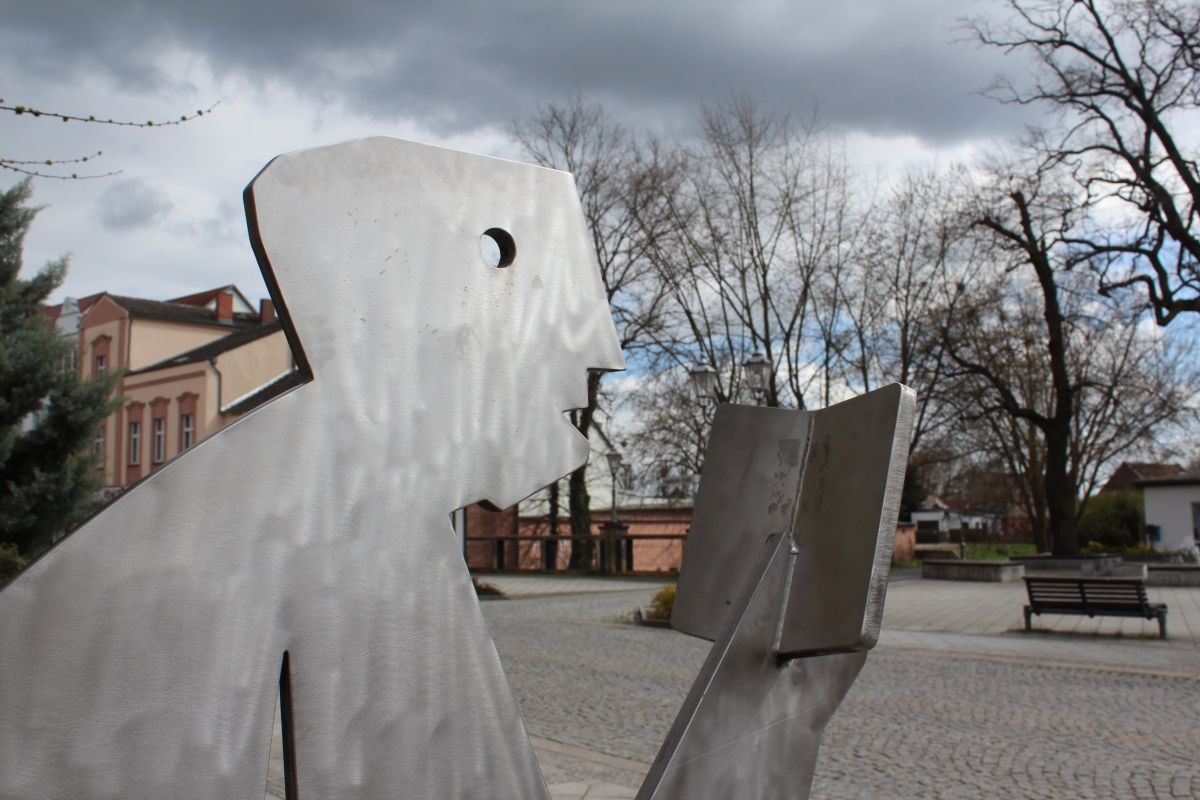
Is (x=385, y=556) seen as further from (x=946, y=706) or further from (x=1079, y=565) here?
(x=1079, y=565)

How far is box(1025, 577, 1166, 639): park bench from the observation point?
540 inches

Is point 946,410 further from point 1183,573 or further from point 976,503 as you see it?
point 976,503

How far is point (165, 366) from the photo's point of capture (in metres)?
39.8

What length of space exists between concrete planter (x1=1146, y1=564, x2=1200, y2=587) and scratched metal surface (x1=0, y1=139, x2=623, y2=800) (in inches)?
1025

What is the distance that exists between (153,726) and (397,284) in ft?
3.51

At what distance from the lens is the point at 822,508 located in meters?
3.03

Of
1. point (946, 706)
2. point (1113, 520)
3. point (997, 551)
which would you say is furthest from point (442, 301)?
point (1113, 520)

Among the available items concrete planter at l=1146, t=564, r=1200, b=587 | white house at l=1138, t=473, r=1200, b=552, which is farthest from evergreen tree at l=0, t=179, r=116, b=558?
white house at l=1138, t=473, r=1200, b=552

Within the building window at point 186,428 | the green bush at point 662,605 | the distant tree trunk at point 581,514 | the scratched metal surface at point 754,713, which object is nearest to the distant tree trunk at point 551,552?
the distant tree trunk at point 581,514

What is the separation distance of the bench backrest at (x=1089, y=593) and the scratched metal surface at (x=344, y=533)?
13113mm

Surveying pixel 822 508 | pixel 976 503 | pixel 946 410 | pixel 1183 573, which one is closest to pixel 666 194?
pixel 946 410

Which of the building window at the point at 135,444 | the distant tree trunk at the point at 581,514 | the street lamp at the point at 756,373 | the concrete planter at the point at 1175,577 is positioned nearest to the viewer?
the street lamp at the point at 756,373

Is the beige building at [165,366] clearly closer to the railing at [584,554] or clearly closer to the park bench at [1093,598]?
the railing at [584,554]

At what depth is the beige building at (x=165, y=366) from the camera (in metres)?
38.1
